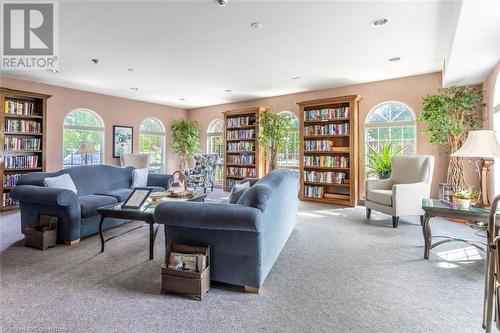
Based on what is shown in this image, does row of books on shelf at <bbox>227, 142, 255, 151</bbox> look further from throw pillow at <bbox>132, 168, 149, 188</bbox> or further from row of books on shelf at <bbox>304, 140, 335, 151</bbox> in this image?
throw pillow at <bbox>132, 168, 149, 188</bbox>

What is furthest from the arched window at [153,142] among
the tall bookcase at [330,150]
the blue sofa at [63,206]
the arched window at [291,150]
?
the tall bookcase at [330,150]

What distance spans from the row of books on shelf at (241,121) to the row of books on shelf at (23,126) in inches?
166

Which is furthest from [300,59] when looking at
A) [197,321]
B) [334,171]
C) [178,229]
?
[197,321]

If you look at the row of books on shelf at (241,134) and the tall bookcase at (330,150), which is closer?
the tall bookcase at (330,150)

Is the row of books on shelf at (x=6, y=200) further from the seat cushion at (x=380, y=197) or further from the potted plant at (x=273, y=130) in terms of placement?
the seat cushion at (x=380, y=197)

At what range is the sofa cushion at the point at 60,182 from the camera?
3406 millimetres

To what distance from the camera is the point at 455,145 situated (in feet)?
14.4

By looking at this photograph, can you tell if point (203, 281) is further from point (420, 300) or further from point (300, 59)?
point (300, 59)

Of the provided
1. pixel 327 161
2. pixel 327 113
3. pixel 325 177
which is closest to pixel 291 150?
pixel 327 161

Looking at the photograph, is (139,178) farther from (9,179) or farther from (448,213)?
(448,213)

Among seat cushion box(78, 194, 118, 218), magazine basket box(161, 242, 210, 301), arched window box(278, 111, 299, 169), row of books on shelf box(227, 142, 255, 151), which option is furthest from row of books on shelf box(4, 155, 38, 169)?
arched window box(278, 111, 299, 169)

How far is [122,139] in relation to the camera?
714cm

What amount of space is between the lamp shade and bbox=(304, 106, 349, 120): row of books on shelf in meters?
2.98

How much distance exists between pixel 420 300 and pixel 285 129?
483 centimetres
